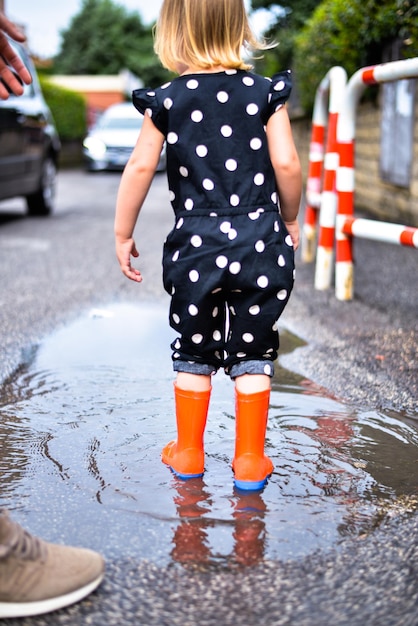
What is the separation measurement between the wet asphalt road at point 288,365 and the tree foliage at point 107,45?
5226 cm

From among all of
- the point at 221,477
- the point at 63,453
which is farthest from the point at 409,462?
the point at 63,453

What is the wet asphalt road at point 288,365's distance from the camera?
1.68m

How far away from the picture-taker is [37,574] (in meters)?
1.71

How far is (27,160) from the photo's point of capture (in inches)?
361

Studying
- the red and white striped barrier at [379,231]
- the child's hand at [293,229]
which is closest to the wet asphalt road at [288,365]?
the red and white striped barrier at [379,231]

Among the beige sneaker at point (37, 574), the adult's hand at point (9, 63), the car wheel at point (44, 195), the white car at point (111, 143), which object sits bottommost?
the white car at point (111, 143)

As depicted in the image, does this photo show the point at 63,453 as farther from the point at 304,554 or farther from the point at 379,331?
the point at 379,331

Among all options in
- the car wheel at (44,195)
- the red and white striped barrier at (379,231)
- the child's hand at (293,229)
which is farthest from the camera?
the car wheel at (44,195)

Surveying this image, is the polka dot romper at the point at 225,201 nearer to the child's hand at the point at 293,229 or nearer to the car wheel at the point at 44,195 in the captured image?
the child's hand at the point at 293,229

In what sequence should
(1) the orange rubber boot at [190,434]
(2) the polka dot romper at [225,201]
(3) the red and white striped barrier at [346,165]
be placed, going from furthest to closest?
(3) the red and white striped barrier at [346,165] < (1) the orange rubber boot at [190,434] < (2) the polka dot romper at [225,201]

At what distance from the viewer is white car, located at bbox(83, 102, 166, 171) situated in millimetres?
18719

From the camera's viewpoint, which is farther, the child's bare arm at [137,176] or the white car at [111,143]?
the white car at [111,143]

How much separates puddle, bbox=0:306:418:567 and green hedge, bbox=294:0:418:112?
4.70m

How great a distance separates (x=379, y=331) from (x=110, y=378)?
4.80 ft
